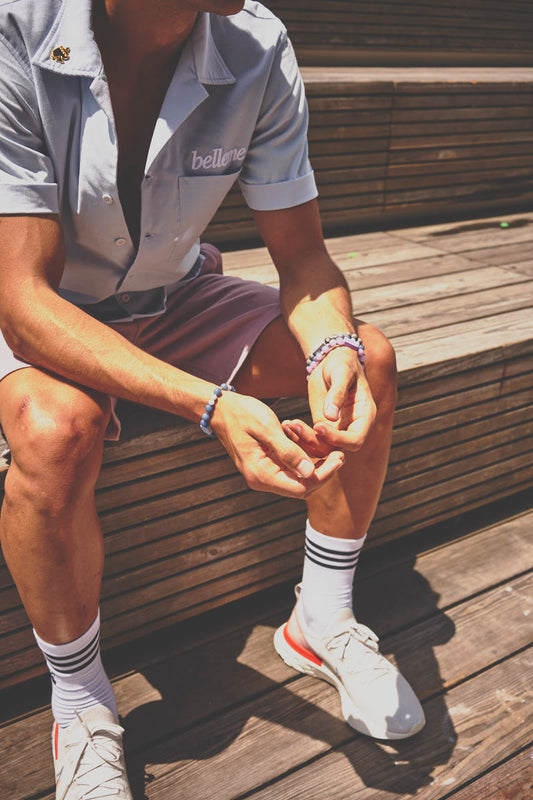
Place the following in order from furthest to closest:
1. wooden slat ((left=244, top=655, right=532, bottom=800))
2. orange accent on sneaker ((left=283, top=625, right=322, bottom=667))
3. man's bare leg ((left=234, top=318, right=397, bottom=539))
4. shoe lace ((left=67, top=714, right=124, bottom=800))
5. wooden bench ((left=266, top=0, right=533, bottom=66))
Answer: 1. wooden bench ((left=266, top=0, right=533, bottom=66))
2. orange accent on sneaker ((left=283, top=625, right=322, bottom=667))
3. man's bare leg ((left=234, top=318, right=397, bottom=539))
4. wooden slat ((left=244, top=655, right=532, bottom=800))
5. shoe lace ((left=67, top=714, right=124, bottom=800))

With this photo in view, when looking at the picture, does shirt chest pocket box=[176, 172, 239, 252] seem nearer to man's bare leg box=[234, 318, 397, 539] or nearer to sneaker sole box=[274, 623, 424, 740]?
man's bare leg box=[234, 318, 397, 539]

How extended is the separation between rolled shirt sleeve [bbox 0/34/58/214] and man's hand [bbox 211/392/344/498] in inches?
16.1

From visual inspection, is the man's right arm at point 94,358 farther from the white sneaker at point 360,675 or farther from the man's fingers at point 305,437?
the white sneaker at point 360,675

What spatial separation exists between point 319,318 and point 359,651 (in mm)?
644

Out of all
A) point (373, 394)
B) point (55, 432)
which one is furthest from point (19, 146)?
point (373, 394)

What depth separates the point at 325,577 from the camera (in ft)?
4.66

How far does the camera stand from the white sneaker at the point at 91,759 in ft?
3.74

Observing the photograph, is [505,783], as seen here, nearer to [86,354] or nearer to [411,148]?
[86,354]

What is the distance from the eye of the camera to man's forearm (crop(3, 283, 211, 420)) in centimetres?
108

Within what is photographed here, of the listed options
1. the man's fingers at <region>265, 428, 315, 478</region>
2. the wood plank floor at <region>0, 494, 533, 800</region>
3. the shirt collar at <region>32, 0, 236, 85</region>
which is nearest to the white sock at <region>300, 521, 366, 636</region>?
the wood plank floor at <region>0, 494, 533, 800</region>

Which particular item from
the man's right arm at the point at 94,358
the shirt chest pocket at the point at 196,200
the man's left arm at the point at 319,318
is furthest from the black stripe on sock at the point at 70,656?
the shirt chest pocket at the point at 196,200

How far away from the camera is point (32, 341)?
110cm

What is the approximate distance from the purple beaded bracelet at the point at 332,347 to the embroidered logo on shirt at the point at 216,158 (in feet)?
1.21

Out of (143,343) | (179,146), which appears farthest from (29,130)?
(143,343)
